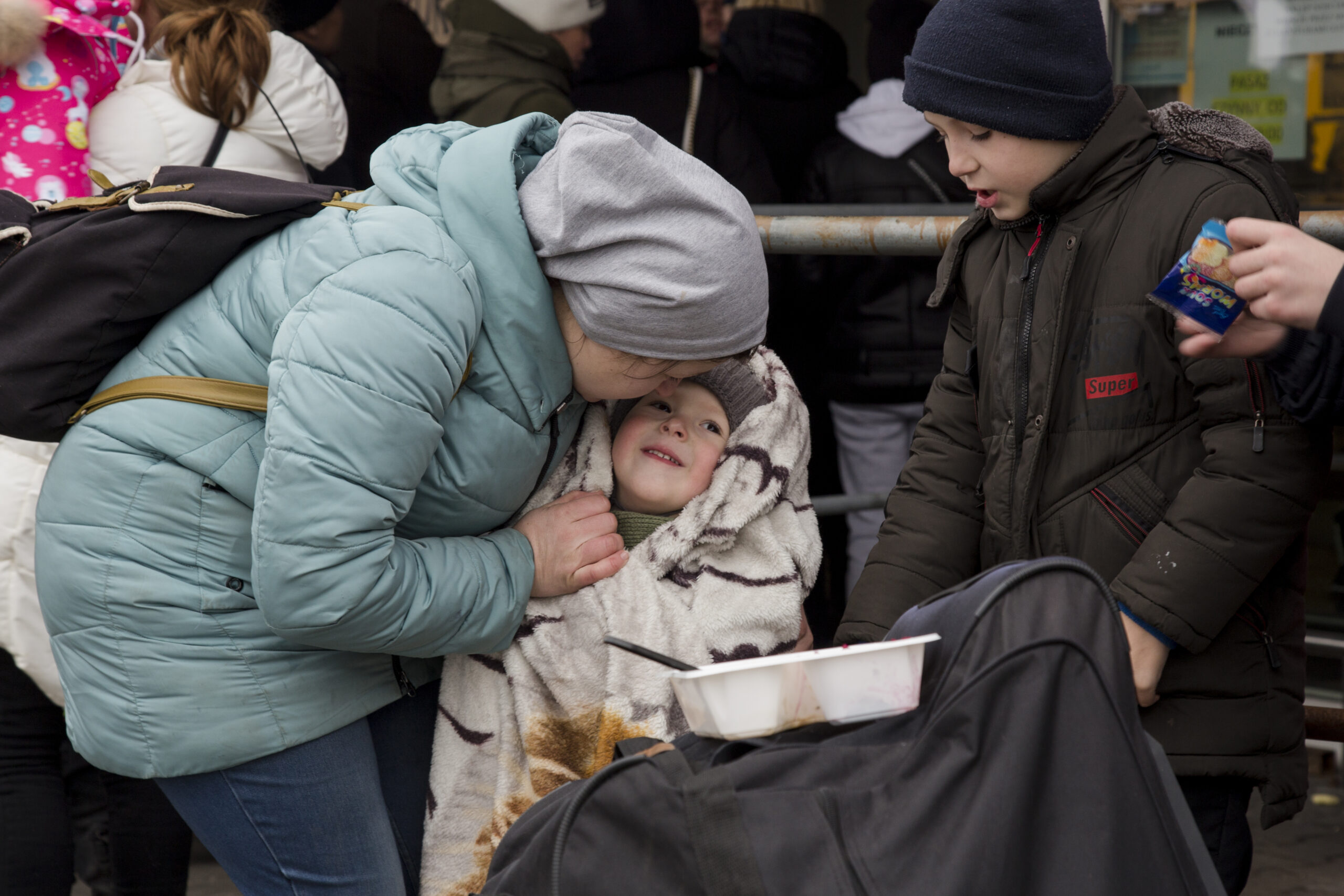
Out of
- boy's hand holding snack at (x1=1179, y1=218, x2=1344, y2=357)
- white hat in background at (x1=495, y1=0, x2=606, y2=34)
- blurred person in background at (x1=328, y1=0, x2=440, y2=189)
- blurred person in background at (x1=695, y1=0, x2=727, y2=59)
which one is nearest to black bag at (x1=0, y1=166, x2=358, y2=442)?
boy's hand holding snack at (x1=1179, y1=218, x2=1344, y2=357)

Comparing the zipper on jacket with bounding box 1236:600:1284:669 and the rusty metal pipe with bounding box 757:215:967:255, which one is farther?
the rusty metal pipe with bounding box 757:215:967:255

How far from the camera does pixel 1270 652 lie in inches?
71.4

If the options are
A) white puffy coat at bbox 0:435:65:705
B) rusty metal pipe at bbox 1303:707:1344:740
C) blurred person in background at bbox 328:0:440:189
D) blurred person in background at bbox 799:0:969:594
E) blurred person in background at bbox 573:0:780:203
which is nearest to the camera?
rusty metal pipe at bbox 1303:707:1344:740

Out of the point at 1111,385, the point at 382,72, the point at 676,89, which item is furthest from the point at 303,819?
the point at 382,72

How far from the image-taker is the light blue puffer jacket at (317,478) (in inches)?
57.9

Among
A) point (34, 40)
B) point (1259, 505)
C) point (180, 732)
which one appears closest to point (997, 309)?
point (1259, 505)

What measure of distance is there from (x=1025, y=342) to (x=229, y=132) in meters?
1.73

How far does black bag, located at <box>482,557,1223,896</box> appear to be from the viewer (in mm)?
1135

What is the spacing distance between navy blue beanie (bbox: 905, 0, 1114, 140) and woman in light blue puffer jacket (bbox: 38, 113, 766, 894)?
0.45m

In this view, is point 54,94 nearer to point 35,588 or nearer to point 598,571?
point 35,588

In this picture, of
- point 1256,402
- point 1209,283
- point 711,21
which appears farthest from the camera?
point 711,21

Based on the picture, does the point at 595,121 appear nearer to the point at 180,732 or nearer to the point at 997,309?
the point at 997,309

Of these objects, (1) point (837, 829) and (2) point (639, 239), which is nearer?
(1) point (837, 829)

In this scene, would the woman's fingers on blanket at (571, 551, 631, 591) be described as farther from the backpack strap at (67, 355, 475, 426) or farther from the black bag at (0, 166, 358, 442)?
the black bag at (0, 166, 358, 442)
